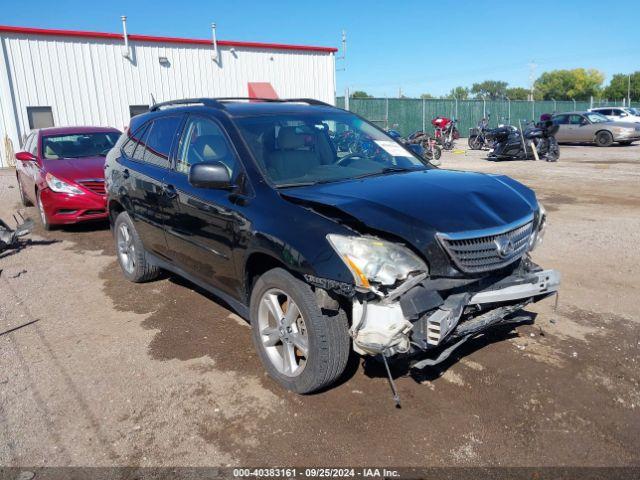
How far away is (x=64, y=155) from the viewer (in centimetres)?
894

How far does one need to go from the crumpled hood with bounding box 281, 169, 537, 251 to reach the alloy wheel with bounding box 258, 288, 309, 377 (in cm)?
67

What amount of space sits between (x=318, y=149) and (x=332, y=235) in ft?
4.39

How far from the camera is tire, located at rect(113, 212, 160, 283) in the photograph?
5.48 metres

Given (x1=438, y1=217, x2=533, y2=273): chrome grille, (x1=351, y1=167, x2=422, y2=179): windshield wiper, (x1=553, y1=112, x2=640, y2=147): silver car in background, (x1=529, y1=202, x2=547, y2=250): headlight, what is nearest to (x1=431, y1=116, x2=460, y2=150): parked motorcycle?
(x1=553, y1=112, x2=640, y2=147): silver car in background

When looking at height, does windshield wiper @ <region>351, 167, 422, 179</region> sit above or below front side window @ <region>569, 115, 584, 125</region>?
below

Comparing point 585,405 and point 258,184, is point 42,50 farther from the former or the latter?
point 585,405

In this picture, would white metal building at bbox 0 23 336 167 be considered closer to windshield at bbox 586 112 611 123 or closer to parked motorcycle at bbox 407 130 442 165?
parked motorcycle at bbox 407 130 442 165

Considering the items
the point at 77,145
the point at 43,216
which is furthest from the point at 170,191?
the point at 77,145

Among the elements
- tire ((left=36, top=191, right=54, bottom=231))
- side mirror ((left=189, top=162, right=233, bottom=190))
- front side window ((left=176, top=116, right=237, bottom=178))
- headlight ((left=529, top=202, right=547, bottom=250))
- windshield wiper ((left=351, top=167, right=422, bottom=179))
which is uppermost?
front side window ((left=176, top=116, right=237, bottom=178))

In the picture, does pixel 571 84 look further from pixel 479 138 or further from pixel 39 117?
pixel 39 117

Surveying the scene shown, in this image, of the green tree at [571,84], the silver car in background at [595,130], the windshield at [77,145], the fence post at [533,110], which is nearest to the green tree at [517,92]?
the green tree at [571,84]

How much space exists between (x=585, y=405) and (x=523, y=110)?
128ft

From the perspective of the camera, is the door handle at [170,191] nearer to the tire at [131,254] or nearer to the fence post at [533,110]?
the tire at [131,254]

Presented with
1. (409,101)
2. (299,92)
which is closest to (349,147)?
(299,92)
